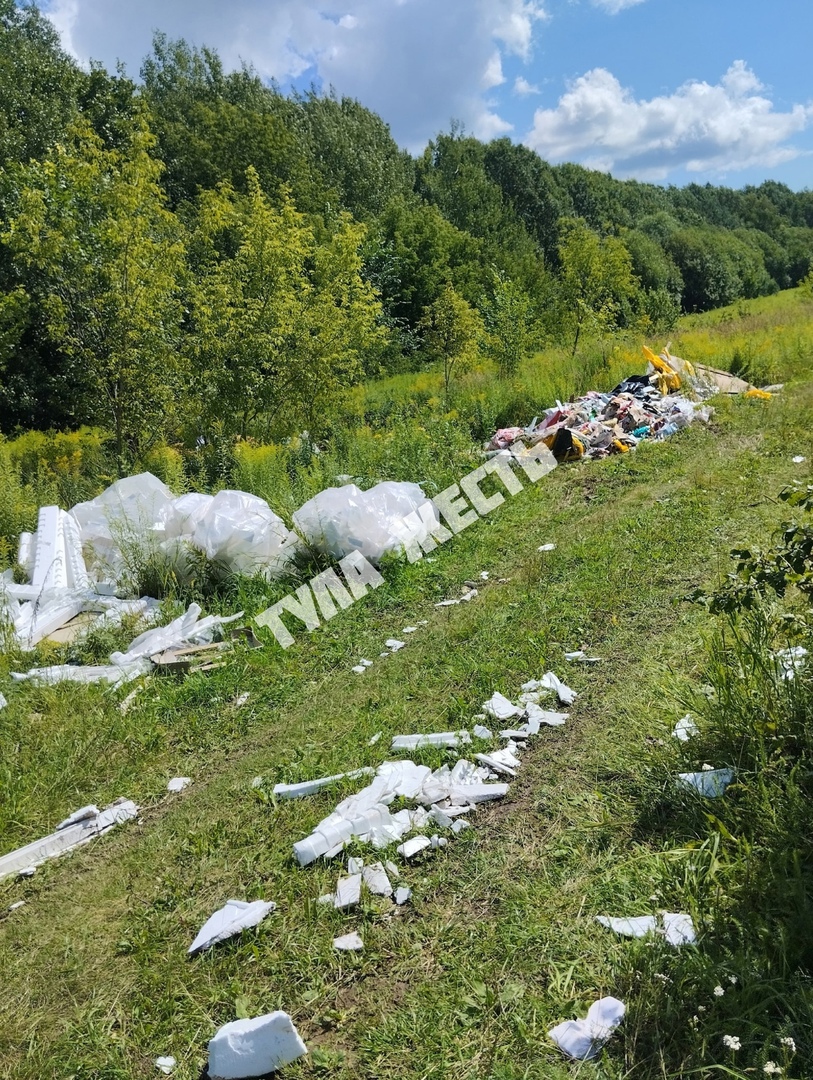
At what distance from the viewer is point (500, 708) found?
3.23 metres

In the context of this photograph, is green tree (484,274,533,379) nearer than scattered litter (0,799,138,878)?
No

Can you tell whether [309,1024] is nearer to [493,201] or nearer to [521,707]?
[521,707]

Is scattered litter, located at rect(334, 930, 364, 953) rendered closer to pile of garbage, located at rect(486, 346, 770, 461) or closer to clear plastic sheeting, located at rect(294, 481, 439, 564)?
clear plastic sheeting, located at rect(294, 481, 439, 564)

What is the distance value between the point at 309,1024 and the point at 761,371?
37.6ft

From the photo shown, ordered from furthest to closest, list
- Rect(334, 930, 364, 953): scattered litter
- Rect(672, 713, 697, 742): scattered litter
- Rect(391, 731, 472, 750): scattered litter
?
Rect(391, 731, 472, 750): scattered litter
Rect(672, 713, 697, 742): scattered litter
Rect(334, 930, 364, 953): scattered litter

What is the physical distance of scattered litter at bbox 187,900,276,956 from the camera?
7.16 ft

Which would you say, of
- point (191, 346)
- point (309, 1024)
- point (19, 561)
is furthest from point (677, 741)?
point (191, 346)

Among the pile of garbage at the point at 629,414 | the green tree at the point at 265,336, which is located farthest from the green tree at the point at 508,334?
the green tree at the point at 265,336

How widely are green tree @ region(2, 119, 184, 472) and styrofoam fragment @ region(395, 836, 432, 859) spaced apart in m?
6.80

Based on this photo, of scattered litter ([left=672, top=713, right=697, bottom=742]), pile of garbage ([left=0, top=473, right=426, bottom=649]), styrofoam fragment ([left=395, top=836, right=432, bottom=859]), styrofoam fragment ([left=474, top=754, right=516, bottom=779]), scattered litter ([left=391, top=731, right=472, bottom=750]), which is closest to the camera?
styrofoam fragment ([left=395, top=836, right=432, bottom=859])

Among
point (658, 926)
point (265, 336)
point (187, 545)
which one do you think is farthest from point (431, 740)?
point (265, 336)

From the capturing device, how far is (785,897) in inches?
70.8

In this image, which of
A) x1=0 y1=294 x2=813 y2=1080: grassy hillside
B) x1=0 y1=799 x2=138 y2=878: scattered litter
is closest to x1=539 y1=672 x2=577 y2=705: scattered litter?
x1=0 y1=294 x2=813 y2=1080: grassy hillside

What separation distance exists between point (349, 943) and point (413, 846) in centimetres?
42
